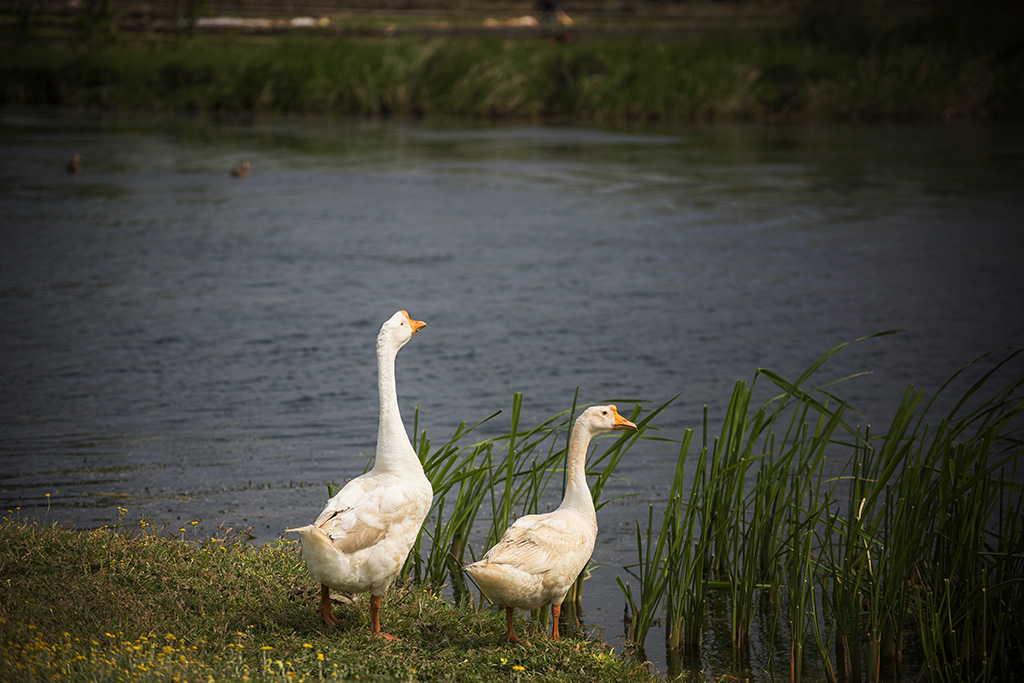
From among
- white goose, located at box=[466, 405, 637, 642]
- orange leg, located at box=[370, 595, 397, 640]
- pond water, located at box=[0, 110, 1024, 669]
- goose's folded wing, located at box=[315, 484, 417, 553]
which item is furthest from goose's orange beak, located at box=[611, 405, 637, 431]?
pond water, located at box=[0, 110, 1024, 669]

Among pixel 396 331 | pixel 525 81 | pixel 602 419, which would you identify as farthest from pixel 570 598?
pixel 525 81

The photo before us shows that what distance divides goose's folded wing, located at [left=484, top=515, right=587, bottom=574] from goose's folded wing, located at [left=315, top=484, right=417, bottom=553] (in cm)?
51

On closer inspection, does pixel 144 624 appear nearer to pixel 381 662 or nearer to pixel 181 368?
pixel 381 662

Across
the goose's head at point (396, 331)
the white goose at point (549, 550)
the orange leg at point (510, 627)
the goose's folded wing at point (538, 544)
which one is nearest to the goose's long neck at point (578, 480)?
the white goose at point (549, 550)

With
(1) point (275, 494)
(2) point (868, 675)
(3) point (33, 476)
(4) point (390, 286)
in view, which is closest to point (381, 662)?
(2) point (868, 675)

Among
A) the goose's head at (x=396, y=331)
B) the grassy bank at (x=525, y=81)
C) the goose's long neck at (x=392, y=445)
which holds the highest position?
the grassy bank at (x=525, y=81)

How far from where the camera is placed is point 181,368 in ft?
43.3

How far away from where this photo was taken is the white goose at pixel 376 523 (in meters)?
5.18

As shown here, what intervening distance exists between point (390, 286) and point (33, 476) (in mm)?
9480

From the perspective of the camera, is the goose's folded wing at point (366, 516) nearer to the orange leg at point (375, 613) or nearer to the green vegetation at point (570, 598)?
the orange leg at point (375, 613)

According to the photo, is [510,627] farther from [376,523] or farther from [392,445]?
[392,445]

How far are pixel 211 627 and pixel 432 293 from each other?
40.7 feet

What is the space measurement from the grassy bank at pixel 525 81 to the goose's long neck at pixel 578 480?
37431 millimetres

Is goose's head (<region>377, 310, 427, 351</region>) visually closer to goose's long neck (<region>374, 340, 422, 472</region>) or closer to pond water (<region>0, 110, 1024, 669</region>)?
goose's long neck (<region>374, 340, 422, 472</region>)
